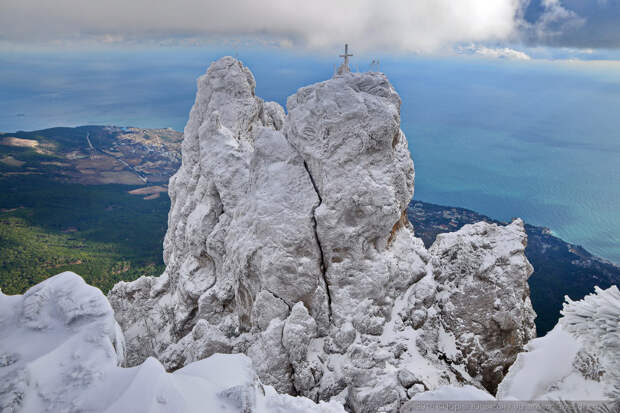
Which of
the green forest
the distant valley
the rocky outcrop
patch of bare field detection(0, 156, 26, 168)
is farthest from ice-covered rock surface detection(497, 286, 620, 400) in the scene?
patch of bare field detection(0, 156, 26, 168)

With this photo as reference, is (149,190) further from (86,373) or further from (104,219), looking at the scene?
(86,373)

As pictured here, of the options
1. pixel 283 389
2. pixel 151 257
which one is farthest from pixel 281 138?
pixel 151 257

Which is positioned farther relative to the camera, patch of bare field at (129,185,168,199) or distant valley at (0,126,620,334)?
patch of bare field at (129,185,168,199)

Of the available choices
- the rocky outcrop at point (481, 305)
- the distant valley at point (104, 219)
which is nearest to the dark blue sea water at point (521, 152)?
the distant valley at point (104, 219)

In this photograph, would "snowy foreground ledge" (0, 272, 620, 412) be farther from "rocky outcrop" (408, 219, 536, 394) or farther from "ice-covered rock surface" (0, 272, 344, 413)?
"rocky outcrop" (408, 219, 536, 394)

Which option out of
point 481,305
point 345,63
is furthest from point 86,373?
point 345,63
